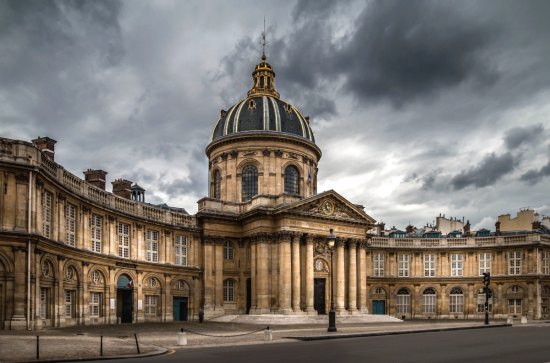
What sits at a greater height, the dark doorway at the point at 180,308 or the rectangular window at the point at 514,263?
the rectangular window at the point at 514,263

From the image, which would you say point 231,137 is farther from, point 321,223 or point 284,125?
point 321,223

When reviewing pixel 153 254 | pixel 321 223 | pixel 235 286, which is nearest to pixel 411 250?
pixel 321 223

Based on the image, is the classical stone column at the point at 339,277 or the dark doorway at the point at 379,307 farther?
the dark doorway at the point at 379,307

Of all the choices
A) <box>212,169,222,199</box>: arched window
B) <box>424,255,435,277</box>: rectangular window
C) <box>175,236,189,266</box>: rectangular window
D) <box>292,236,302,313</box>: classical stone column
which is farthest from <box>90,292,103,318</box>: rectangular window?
<box>424,255,435,277</box>: rectangular window

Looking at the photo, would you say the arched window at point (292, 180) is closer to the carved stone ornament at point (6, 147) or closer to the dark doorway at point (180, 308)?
the dark doorway at point (180, 308)

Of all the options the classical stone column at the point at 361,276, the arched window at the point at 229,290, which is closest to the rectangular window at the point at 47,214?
the arched window at the point at 229,290

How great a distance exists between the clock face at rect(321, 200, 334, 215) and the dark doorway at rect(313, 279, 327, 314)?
6539 millimetres

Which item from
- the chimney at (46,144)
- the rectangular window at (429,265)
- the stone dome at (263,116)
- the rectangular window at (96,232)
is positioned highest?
the stone dome at (263,116)

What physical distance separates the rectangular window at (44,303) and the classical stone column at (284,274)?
22.5m

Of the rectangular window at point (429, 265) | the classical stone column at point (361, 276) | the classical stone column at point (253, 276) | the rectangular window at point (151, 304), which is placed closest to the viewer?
the rectangular window at point (151, 304)

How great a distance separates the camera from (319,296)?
57.9 m

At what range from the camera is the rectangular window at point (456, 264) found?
71.1 meters

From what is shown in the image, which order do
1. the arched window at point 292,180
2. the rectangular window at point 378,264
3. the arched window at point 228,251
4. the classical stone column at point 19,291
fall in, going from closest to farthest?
1. the classical stone column at point 19,291
2. the arched window at point 228,251
3. the arched window at point 292,180
4. the rectangular window at point 378,264

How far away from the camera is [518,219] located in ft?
266
